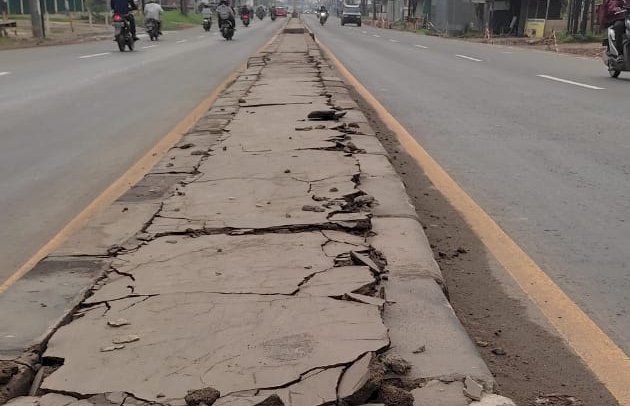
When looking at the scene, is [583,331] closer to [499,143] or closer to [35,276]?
[35,276]

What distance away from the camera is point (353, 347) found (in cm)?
276

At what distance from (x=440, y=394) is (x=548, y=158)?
5.00m

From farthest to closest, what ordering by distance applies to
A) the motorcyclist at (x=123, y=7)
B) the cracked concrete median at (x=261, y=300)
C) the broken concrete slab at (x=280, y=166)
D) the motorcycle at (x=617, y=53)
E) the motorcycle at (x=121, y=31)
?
the motorcyclist at (x=123, y=7) < the motorcycle at (x=121, y=31) < the motorcycle at (x=617, y=53) < the broken concrete slab at (x=280, y=166) < the cracked concrete median at (x=261, y=300)

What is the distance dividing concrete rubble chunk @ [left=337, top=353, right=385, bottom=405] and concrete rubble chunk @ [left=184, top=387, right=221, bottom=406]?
396 mm

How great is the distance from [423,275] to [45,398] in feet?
5.99

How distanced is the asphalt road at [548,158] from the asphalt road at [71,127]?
2.99 meters

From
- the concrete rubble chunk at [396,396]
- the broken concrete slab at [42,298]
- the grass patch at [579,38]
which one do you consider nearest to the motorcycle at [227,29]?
the grass patch at [579,38]

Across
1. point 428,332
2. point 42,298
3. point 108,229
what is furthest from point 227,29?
point 428,332

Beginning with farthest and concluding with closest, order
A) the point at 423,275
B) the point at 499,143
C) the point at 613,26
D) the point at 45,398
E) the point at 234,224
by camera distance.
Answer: the point at 613,26 < the point at 499,143 < the point at 234,224 < the point at 423,275 < the point at 45,398

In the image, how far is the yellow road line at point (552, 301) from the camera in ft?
9.66

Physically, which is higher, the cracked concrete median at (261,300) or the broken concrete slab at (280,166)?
the cracked concrete median at (261,300)

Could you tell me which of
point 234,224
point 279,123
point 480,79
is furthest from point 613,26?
point 234,224

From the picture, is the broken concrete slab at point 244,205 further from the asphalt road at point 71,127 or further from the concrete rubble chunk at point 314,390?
the concrete rubble chunk at point 314,390

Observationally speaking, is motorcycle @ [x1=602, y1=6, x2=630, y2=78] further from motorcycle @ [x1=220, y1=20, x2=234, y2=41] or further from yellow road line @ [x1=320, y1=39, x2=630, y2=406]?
motorcycle @ [x1=220, y1=20, x2=234, y2=41]
